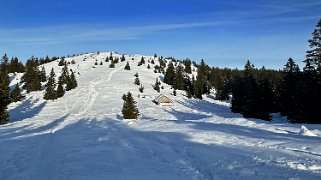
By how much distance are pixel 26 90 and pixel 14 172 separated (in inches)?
3168

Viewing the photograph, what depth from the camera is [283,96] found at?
5519 cm

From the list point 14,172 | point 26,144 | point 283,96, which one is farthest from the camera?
point 283,96

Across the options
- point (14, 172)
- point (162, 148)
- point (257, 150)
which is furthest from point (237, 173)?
point (14, 172)

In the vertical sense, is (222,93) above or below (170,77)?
below

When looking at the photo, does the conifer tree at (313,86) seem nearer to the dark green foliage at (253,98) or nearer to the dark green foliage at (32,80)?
the dark green foliage at (253,98)

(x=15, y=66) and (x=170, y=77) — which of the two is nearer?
(x=170, y=77)

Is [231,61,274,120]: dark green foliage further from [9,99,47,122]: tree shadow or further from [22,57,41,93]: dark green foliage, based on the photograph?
[22,57,41,93]: dark green foliage

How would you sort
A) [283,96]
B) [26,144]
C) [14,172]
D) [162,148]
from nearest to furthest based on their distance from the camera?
[14,172] → [162,148] → [26,144] → [283,96]

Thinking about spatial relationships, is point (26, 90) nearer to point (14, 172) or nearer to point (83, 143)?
point (83, 143)

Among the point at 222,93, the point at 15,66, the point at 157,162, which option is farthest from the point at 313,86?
the point at 15,66

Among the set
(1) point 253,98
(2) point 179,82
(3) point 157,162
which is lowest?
(1) point 253,98

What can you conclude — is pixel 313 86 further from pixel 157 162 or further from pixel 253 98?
pixel 157 162

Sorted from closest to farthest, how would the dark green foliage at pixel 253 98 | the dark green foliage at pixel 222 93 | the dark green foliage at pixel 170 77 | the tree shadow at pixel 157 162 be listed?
the tree shadow at pixel 157 162
the dark green foliage at pixel 253 98
the dark green foliage at pixel 222 93
the dark green foliage at pixel 170 77

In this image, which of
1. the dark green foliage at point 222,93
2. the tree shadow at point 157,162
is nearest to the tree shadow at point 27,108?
the tree shadow at point 157,162
